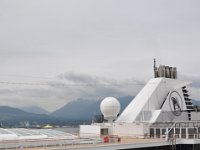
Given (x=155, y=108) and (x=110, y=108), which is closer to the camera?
(x=110, y=108)

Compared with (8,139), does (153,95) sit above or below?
above

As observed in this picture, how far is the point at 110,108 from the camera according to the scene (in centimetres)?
5181

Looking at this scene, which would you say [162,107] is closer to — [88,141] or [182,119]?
[182,119]

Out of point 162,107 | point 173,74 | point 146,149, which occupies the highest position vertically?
point 173,74

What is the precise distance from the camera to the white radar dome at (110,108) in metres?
51.8

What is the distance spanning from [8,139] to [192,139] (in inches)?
722

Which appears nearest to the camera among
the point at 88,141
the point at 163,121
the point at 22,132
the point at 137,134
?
the point at 88,141

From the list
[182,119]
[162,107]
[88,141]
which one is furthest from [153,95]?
[88,141]

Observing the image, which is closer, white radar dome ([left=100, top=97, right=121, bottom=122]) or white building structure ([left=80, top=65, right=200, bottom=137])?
white building structure ([left=80, top=65, right=200, bottom=137])

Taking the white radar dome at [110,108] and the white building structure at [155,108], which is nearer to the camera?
the white building structure at [155,108]

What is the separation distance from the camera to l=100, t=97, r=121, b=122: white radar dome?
5184 cm

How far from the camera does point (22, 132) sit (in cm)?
3944

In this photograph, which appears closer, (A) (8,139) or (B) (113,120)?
(A) (8,139)

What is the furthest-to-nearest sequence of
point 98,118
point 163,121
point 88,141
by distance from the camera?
point 98,118 → point 163,121 → point 88,141
